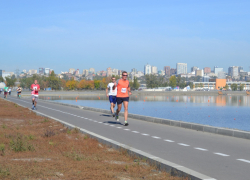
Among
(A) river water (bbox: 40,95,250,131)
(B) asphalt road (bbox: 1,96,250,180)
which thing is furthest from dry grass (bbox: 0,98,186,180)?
(A) river water (bbox: 40,95,250,131)

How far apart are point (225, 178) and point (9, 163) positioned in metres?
4.21

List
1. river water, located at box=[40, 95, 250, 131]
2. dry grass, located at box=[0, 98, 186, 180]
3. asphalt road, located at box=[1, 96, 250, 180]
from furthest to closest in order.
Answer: river water, located at box=[40, 95, 250, 131], asphalt road, located at box=[1, 96, 250, 180], dry grass, located at box=[0, 98, 186, 180]

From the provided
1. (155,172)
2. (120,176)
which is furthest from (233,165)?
(120,176)

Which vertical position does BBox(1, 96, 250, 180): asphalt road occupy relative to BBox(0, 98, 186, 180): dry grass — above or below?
below

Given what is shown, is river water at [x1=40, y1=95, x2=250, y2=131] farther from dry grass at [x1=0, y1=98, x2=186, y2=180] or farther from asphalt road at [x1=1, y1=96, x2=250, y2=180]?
dry grass at [x1=0, y1=98, x2=186, y2=180]

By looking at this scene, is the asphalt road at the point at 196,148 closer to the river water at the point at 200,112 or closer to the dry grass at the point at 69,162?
the dry grass at the point at 69,162

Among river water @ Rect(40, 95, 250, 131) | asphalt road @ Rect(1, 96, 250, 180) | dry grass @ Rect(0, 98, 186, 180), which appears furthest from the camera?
river water @ Rect(40, 95, 250, 131)

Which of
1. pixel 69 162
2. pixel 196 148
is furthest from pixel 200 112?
pixel 69 162

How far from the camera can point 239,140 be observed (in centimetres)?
1196

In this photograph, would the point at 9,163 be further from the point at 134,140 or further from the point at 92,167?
the point at 134,140

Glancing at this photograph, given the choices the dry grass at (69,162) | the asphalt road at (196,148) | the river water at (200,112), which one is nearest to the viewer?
the dry grass at (69,162)

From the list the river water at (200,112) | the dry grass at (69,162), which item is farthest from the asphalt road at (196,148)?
the river water at (200,112)

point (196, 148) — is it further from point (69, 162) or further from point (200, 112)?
point (200, 112)

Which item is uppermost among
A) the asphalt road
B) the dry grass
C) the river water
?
the dry grass
